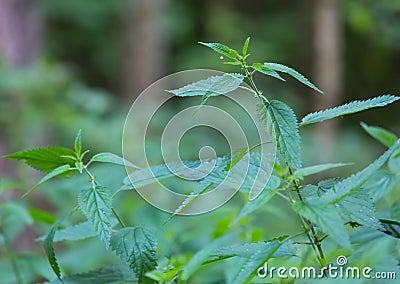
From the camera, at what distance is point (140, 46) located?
23.0ft

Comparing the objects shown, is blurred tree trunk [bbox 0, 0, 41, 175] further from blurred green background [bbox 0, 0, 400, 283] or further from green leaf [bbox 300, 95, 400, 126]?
green leaf [bbox 300, 95, 400, 126]

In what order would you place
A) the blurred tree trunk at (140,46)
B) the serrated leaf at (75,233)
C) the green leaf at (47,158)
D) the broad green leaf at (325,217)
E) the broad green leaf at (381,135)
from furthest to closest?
the blurred tree trunk at (140,46)
the broad green leaf at (381,135)
the serrated leaf at (75,233)
the green leaf at (47,158)
the broad green leaf at (325,217)

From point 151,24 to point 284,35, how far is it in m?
2.48

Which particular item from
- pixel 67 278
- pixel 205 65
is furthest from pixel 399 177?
pixel 205 65

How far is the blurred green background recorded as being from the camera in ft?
7.18

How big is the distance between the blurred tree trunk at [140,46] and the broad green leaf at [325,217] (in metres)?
6.21

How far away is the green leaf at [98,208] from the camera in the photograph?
2.69ft

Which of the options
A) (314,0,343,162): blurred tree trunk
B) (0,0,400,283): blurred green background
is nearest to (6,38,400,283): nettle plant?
(0,0,400,283): blurred green background

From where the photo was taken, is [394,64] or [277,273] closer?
[277,273]

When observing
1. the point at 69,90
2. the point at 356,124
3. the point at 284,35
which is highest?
the point at 284,35

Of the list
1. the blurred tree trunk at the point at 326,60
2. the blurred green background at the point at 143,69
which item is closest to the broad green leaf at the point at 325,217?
the blurred green background at the point at 143,69

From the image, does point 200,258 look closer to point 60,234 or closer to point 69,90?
point 60,234

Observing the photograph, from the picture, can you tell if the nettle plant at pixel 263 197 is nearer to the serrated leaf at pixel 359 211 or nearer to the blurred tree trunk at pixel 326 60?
the serrated leaf at pixel 359 211

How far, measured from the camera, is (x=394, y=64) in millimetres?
8312
